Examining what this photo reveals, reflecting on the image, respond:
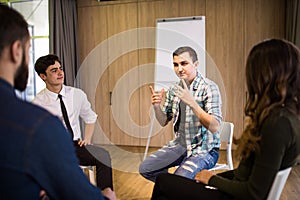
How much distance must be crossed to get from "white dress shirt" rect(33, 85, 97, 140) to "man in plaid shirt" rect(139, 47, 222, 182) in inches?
28.8

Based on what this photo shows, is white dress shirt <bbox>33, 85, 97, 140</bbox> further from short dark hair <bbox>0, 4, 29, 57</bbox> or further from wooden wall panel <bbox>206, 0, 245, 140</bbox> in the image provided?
wooden wall panel <bbox>206, 0, 245, 140</bbox>

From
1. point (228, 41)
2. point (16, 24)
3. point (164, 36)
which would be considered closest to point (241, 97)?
point (228, 41)

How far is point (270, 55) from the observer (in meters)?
1.10

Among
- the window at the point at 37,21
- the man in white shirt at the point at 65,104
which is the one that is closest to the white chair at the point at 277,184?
the man in white shirt at the point at 65,104

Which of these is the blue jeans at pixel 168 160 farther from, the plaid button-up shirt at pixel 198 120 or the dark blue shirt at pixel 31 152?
the dark blue shirt at pixel 31 152

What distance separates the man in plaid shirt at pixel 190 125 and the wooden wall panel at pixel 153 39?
6.57 feet

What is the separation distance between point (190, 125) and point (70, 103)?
1.04m

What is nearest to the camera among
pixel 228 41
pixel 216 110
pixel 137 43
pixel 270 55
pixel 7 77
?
pixel 7 77

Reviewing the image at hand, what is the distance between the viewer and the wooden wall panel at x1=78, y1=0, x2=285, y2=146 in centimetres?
377

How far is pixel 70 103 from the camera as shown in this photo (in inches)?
95.3

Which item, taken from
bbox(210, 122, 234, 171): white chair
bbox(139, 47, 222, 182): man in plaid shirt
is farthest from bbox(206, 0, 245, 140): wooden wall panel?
bbox(139, 47, 222, 182): man in plaid shirt

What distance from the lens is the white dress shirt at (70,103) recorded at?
232cm

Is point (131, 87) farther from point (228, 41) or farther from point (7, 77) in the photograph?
point (7, 77)

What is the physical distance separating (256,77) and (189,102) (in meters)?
0.65
